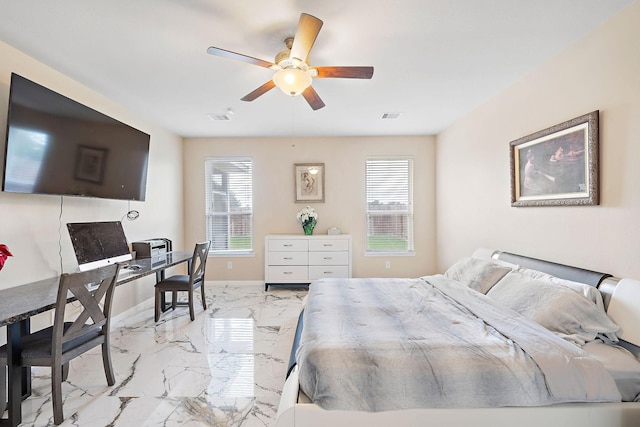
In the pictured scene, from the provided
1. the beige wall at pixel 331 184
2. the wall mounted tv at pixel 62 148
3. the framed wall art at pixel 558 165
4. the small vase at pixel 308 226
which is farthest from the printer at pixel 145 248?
the framed wall art at pixel 558 165

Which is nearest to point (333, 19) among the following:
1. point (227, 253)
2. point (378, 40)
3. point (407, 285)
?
point (378, 40)

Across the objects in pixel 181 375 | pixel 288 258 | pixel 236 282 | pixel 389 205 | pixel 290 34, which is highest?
pixel 290 34

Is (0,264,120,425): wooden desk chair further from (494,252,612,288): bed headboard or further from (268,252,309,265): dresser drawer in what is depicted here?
(494,252,612,288): bed headboard

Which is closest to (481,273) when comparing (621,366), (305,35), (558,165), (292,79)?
(558,165)

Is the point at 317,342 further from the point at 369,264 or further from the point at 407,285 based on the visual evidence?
the point at 369,264

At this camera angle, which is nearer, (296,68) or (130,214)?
(296,68)

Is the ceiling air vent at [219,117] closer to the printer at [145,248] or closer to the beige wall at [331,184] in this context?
the beige wall at [331,184]

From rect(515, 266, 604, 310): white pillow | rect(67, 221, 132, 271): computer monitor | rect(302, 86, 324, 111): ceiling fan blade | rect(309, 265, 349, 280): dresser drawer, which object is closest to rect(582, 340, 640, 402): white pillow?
rect(515, 266, 604, 310): white pillow

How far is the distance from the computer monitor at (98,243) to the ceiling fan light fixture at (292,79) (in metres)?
2.34

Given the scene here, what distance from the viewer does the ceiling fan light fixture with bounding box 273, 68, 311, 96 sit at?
215 cm

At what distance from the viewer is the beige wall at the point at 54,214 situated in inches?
93.2

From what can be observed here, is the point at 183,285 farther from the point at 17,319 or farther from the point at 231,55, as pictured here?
the point at 231,55

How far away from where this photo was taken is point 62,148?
2574mm

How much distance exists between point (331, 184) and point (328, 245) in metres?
1.08
